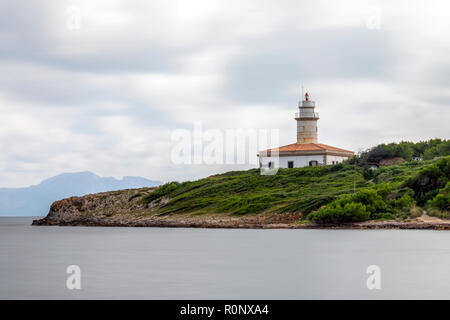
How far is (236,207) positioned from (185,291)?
4566 centimetres

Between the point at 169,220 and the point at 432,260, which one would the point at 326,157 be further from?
the point at 432,260

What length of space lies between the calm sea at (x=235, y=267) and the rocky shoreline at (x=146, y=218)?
275 cm

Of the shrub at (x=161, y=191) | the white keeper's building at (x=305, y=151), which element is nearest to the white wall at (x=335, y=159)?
the white keeper's building at (x=305, y=151)

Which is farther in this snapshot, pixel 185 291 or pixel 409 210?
pixel 409 210

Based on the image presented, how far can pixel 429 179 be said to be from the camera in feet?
214

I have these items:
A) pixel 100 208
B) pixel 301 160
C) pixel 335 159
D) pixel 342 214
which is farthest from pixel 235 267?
pixel 100 208

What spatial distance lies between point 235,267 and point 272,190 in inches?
1582

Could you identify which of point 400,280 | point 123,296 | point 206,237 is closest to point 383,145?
point 206,237

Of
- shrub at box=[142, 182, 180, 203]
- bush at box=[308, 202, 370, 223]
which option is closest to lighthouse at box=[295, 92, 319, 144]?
shrub at box=[142, 182, 180, 203]

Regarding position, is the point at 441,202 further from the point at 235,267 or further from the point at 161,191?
the point at 161,191

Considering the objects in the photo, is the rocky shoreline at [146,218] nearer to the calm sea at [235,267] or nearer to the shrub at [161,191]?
the shrub at [161,191]

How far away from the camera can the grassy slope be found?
233 ft

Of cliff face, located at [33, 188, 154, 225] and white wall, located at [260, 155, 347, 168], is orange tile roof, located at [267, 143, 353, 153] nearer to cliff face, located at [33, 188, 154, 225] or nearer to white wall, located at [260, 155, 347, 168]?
white wall, located at [260, 155, 347, 168]

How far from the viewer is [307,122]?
88.9m
